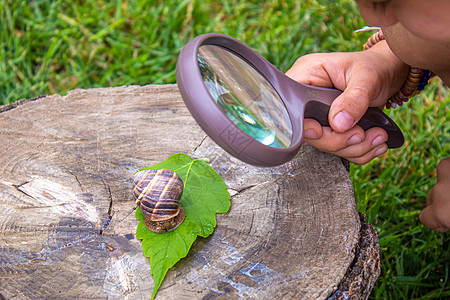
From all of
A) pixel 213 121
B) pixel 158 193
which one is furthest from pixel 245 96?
pixel 158 193

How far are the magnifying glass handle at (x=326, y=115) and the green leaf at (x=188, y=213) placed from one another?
420 mm

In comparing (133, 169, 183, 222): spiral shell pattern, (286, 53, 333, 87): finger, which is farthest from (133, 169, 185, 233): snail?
(286, 53, 333, 87): finger

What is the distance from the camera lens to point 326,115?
1.59 m

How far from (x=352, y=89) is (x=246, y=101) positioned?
43 centimetres

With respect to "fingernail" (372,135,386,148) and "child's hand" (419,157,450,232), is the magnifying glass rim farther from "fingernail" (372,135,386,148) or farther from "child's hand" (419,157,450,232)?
"child's hand" (419,157,450,232)

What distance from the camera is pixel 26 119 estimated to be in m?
1.83

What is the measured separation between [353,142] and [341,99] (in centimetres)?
22

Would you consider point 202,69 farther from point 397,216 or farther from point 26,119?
point 397,216

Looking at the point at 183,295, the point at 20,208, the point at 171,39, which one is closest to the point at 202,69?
the point at 183,295

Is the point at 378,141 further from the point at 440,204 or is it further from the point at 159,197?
the point at 159,197

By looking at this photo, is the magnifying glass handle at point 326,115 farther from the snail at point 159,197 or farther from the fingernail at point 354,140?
the snail at point 159,197

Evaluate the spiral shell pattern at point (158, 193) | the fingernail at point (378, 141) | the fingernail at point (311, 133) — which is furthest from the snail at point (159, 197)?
the fingernail at point (378, 141)

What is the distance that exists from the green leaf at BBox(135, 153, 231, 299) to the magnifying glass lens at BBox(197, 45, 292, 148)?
0.31 m

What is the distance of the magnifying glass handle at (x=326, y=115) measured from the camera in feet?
5.08
